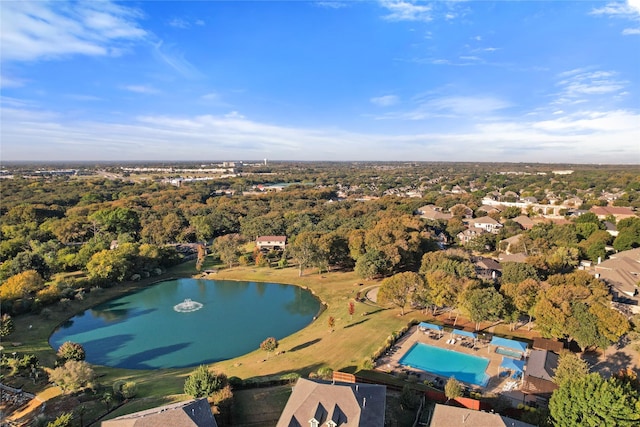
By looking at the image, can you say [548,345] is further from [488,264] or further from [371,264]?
[371,264]

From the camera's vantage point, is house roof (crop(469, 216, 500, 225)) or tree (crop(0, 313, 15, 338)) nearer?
tree (crop(0, 313, 15, 338))

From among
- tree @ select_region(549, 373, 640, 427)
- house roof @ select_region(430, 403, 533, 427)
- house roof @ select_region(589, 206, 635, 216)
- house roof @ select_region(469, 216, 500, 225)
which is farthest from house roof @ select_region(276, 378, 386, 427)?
house roof @ select_region(589, 206, 635, 216)

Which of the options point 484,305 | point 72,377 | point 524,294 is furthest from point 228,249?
point 524,294

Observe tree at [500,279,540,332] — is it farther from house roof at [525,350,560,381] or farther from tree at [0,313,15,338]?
tree at [0,313,15,338]

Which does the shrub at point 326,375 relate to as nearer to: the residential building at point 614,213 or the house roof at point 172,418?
the house roof at point 172,418

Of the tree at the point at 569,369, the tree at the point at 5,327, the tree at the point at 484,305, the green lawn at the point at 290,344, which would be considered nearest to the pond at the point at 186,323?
the green lawn at the point at 290,344

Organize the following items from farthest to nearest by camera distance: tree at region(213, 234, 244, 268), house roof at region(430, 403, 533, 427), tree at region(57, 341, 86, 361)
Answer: tree at region(213, 234, 244, 268)
tree at region(57, 341, 86, 361)
house roof at region(430, 403, 533, 427)
